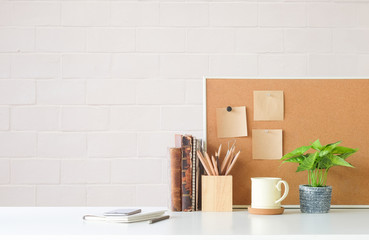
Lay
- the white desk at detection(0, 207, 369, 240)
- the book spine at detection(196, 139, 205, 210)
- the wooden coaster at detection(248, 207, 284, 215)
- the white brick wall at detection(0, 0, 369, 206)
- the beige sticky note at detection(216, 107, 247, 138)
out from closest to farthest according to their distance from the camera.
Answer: the white desk at detection(0, 207, 369, 240), the wooden coaster at detection(248, 207, 284, 215), the book spine at detection(196, 139, 205, 210), the beige sticky note at detection(216, 107, 247, 138), the white brick wall at detection(0, 0, 369, 206)

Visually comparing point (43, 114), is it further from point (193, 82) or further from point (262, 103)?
point (262, 103)

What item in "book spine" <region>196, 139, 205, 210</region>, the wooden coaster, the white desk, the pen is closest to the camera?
the white desk

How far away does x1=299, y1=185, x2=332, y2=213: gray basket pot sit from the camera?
1.48 meters

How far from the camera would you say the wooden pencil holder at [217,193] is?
1491 mm

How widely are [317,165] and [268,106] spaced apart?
0.27 meters

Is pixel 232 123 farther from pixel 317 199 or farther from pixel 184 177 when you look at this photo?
pixel 317 199

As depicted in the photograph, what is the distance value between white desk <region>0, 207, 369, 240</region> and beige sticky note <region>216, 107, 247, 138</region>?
293mm

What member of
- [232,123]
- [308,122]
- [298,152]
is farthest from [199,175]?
[308,122]

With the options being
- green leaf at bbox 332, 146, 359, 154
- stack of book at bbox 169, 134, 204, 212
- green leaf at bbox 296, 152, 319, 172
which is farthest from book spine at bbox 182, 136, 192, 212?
green leaf at bbox 332, 146, 359, 154

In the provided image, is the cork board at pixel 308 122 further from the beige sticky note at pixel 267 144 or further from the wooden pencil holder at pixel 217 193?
the wooden pencil holder at pixel 217 193

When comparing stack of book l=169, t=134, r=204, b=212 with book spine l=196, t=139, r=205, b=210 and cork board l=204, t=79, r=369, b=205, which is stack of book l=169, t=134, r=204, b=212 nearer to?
book spine l=196, t=139, r=205, b=210

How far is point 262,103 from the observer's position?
166 centimetres

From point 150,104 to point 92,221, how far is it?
3.14 feet

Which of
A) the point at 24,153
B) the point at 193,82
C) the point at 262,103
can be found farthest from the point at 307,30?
the point at 24,153
